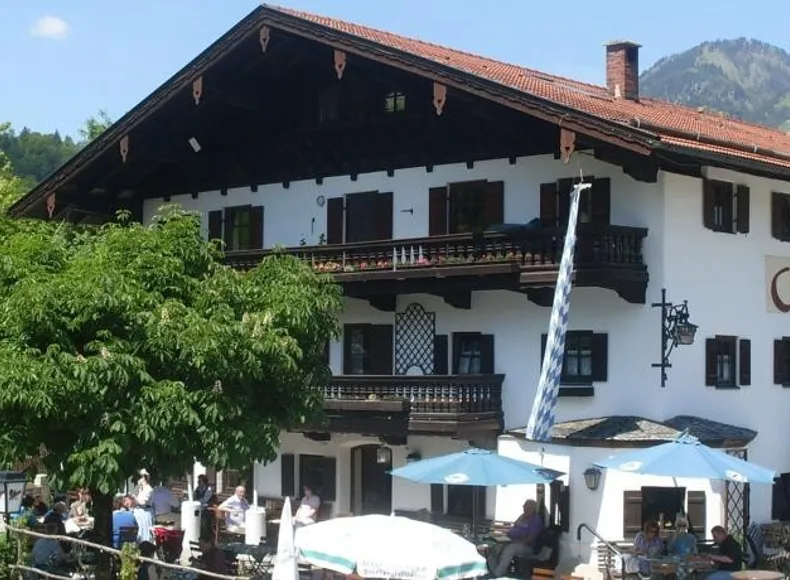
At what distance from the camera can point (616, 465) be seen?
20125mm

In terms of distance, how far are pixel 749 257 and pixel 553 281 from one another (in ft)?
14.6

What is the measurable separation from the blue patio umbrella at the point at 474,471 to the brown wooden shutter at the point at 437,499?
4.62 m

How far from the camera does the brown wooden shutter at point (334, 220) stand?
28047 mm

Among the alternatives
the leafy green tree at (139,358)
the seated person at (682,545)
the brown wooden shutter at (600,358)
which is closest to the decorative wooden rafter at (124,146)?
the leafy green tree at (139,358)

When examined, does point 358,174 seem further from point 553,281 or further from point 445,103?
point 553,281

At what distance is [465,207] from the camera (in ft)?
85.7

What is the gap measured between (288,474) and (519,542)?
25.3 ft

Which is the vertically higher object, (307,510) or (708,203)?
(708,203)

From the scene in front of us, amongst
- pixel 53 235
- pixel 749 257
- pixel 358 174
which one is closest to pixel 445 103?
pixel 358 174

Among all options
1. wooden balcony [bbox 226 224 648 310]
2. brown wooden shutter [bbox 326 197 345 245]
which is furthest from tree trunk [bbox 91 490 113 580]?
brown wooden shutter [bbox 326 197 345 245]

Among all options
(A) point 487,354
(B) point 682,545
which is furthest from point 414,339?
(B) point 682,545

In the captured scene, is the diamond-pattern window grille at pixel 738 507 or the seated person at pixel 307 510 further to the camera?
the seated person at pixel 307 510

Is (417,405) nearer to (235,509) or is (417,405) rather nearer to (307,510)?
(307,510)

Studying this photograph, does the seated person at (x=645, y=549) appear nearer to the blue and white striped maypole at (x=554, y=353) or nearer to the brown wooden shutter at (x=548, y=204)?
the blue and white striped maypole at (x=554, y=353)
